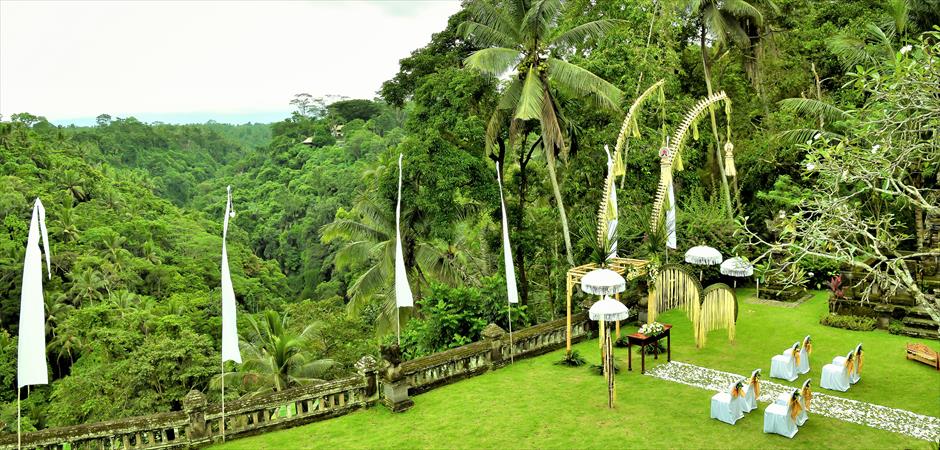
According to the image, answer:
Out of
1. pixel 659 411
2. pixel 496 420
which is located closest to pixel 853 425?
pixel 659 411

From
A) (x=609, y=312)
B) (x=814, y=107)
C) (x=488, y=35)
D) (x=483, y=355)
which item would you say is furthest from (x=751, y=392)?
(x=814, y=107)

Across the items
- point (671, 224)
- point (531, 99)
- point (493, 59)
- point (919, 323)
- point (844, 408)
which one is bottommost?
point (844, 408)

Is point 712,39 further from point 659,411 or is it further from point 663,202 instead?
point 659,411

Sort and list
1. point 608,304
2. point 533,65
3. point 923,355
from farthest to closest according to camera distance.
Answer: point 533,65
point 923,355
point 608,304

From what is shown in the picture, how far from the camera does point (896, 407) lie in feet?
32.2

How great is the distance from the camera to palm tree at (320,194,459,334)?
18.9 metres

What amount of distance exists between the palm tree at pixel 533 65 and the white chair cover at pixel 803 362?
5554mm

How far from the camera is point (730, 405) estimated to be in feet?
30.6

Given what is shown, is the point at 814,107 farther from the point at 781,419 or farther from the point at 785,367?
the point at 781,419

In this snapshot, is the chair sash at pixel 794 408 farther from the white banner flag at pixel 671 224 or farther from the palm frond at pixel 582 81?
the palm frond at pixel 582 81

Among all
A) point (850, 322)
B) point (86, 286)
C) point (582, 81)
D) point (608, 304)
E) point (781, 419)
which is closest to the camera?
point (781, 419)

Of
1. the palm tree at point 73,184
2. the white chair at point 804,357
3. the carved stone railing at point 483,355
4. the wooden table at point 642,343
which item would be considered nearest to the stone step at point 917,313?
the white chair at point 804,357

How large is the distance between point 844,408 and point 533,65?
9.99 m

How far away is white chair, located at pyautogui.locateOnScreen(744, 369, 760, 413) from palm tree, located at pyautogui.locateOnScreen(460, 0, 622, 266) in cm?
602
